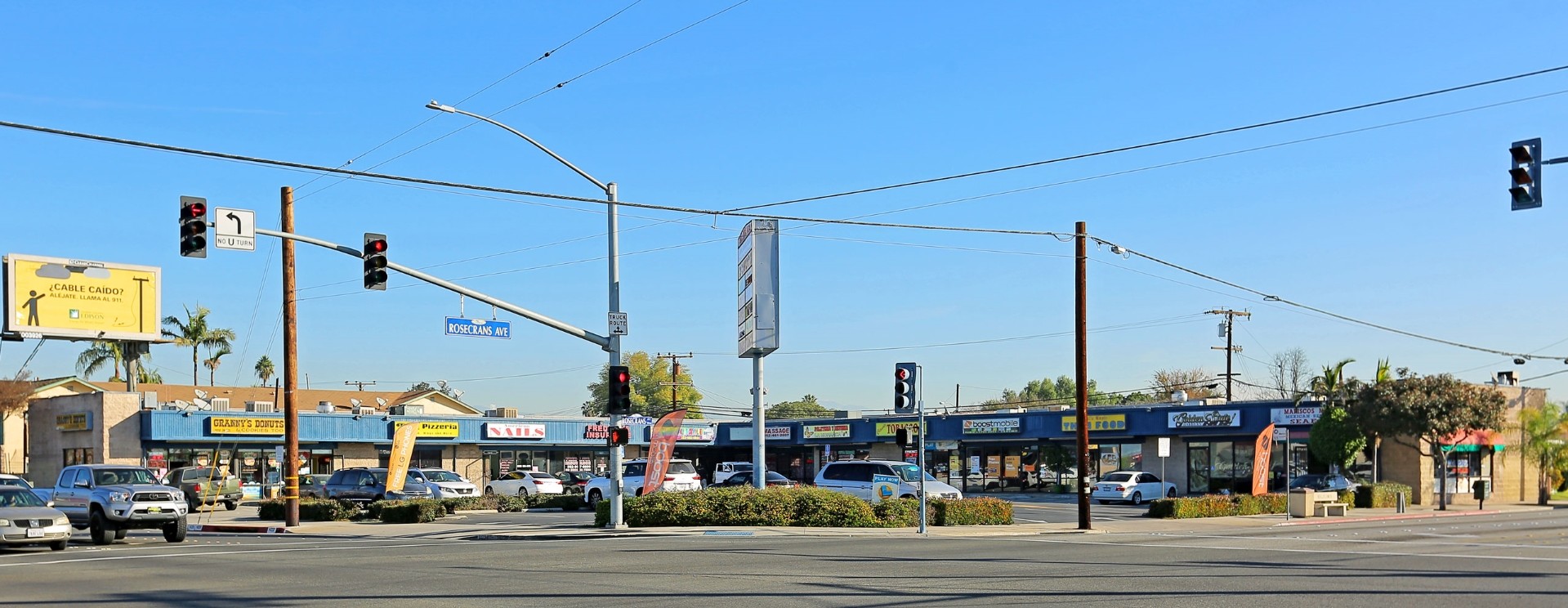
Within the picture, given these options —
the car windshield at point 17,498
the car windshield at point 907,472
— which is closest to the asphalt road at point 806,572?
the car windshield at point 17,498

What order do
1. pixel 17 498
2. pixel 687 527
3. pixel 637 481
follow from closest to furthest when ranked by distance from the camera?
pixel 17 498
pixel 687 527
pixel 637 481

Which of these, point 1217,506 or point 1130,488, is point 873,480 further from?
point 1130,488

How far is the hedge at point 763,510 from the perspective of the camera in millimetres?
30938

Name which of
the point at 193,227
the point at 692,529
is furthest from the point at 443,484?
the point at 193,227

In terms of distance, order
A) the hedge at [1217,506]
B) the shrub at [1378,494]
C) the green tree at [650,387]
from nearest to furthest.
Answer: the hedge at [1217,506] < the shrub at [1378,494] < the green tree at [650,387]

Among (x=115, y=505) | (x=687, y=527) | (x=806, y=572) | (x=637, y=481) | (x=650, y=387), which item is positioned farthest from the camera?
(x=650, y=387)

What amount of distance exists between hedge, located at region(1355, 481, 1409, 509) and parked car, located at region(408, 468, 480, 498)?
3042 centimetres

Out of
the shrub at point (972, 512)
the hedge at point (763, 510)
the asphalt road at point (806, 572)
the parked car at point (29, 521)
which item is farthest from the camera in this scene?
the shrub at point (972, 512)

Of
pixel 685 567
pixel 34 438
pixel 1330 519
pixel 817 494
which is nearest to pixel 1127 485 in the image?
pixel 1330 519

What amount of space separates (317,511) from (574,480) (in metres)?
20.3

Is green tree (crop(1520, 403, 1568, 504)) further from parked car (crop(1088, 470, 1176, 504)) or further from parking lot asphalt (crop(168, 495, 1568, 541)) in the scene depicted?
parked car (crop(1088, 470, 1176, 504))

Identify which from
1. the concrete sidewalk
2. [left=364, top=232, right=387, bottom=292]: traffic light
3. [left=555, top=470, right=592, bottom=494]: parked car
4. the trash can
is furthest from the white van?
[left=364, top=232, right=387, bottom=292]: traffic light

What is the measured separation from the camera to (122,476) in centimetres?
2992

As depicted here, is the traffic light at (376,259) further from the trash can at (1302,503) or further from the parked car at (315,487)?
the trash can at (1302,503)
